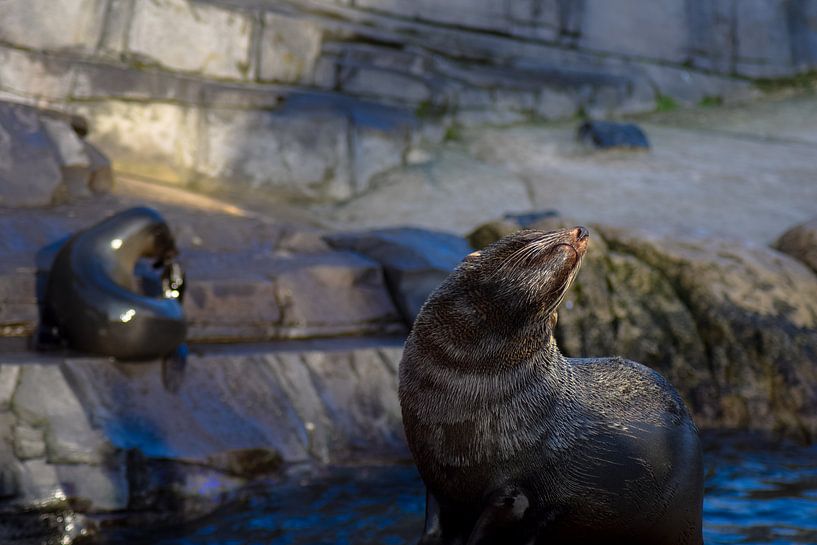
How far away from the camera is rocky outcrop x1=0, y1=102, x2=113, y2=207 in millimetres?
6797

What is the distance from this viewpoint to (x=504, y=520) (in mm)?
2979

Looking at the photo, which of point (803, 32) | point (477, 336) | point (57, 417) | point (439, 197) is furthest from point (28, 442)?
point (803, 32)

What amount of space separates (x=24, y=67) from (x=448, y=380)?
6.58m

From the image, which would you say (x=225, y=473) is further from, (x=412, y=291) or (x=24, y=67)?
(x=24, y=67)

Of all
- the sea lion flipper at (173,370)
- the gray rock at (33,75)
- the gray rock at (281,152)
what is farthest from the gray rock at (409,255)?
the gray rock at (33,75)

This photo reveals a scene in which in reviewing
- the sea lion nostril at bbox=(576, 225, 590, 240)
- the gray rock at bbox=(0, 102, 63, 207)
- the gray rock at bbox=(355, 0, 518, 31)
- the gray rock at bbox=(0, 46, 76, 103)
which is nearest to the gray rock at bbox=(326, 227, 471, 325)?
the gray rock at bbox=(0, 102, 63, 207)

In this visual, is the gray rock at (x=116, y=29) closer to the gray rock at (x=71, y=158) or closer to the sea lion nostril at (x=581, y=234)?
the gray rock at (x=71, y=158)

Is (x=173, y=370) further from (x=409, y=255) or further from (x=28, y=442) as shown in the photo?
(x=409, y=255)

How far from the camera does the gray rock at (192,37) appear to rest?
9297 mm

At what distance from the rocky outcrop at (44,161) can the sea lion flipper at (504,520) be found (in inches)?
188

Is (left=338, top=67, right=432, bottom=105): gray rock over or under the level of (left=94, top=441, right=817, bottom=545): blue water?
over

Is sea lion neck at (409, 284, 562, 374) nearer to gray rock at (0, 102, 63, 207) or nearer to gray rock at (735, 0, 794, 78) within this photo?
gray rock at (0, 102, 63, 207)

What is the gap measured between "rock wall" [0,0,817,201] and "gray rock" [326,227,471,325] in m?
2.58

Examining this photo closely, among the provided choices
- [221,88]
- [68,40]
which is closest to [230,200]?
[221,88]
